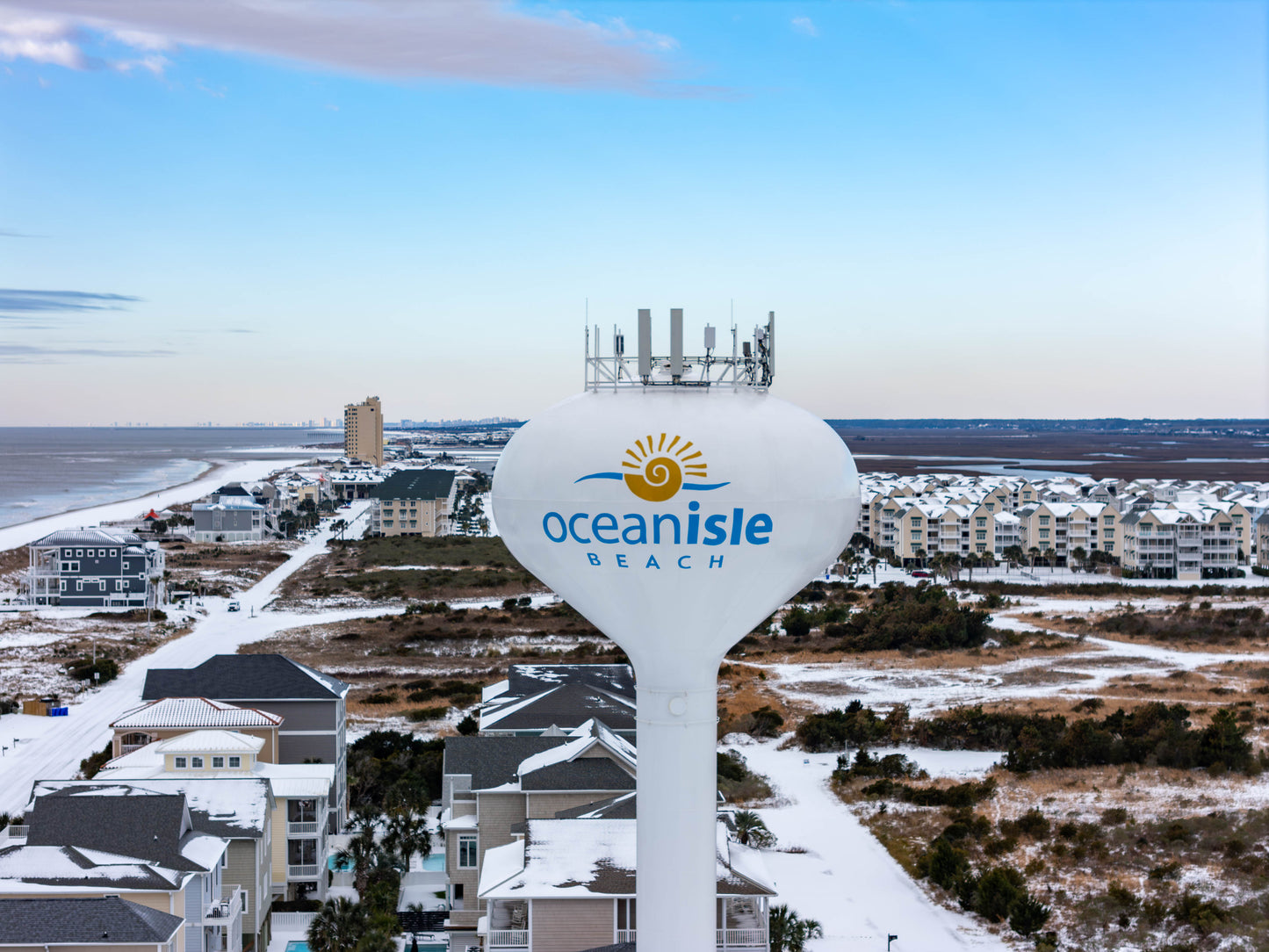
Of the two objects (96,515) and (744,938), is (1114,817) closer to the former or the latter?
(744,938)

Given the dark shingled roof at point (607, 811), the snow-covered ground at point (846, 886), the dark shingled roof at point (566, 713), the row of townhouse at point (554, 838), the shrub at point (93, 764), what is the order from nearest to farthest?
1. the row of townhouse at point (554, 838)
2. the dark shingled roof at point (607, 811)
3. the snow-covered ground at point (846, 886)
4. the dark shingled roof at point (566, 713)
5. the shrub at point (93, 764)

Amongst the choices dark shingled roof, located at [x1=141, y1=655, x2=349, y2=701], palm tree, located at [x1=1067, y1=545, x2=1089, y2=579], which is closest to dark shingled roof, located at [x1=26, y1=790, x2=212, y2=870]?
dark shingled roof, located at [x1=141, y1=655, x2=349, y2=701]

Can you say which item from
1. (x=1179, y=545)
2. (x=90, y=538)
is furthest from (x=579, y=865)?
(x=1179, y=545)

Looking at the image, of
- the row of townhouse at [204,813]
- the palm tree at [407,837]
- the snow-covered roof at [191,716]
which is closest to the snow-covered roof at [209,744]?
the row of townhouse at [204,813]

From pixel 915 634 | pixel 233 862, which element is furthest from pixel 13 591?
pixel 233 862

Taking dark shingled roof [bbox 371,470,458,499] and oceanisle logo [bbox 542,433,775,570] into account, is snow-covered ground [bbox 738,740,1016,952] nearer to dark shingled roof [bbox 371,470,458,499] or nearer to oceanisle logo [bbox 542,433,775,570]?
oceanisle logo [bbox 542,433,775,570]

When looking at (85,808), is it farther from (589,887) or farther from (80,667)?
(80,667)

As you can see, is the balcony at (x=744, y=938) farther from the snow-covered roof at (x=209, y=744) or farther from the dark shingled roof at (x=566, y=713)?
the snow-covered roof at (x=209, y=744)
